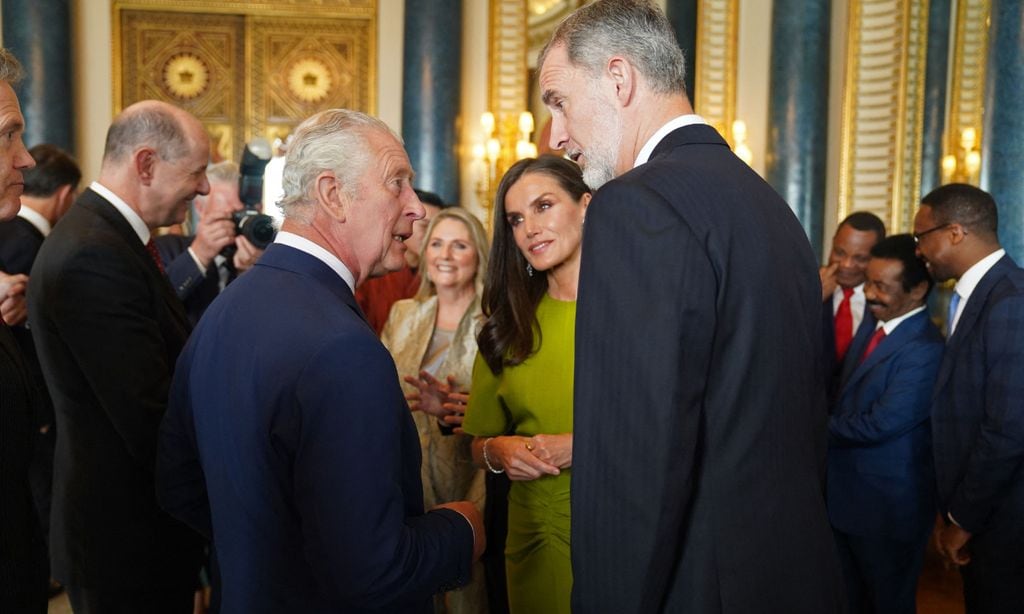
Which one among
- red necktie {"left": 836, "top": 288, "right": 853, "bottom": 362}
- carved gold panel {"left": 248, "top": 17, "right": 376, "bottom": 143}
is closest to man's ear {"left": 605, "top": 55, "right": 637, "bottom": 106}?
red necktie {"left": 836, "top": 288, "right": 853, "bottom": 362}

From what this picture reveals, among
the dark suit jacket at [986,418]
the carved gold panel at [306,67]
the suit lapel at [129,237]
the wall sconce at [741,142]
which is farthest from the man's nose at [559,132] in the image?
the carved gold panel at [306,67]

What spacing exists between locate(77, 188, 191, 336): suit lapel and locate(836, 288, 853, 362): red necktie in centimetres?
346

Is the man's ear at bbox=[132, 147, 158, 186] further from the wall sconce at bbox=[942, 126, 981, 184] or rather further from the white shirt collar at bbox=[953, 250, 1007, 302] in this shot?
the wall sconce at bbox=[942, 126, 981, 184]

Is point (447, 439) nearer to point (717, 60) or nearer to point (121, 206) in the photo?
point (121, 206)

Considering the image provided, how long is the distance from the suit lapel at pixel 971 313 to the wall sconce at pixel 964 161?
21.5 feet

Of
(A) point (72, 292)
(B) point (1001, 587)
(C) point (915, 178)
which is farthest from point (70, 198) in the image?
(C) point (915, 178)

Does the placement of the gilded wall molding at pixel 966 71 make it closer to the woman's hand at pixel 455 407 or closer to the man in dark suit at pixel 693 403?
the woman's hand at pixel 455 407

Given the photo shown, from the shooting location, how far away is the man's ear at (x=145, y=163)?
2537 mm

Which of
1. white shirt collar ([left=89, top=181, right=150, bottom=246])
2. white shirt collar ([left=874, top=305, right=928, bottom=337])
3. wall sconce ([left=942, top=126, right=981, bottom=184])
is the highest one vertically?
wall sconce ([left=942, top=126, right=981, bottom=184])

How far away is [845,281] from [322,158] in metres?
3.69

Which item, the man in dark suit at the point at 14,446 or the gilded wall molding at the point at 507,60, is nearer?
the man in dark suit at the point at 14,446

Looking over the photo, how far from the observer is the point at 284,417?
1507 millimetres

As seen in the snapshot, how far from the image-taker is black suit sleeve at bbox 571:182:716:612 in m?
1.40

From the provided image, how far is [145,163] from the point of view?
8.39 feet
